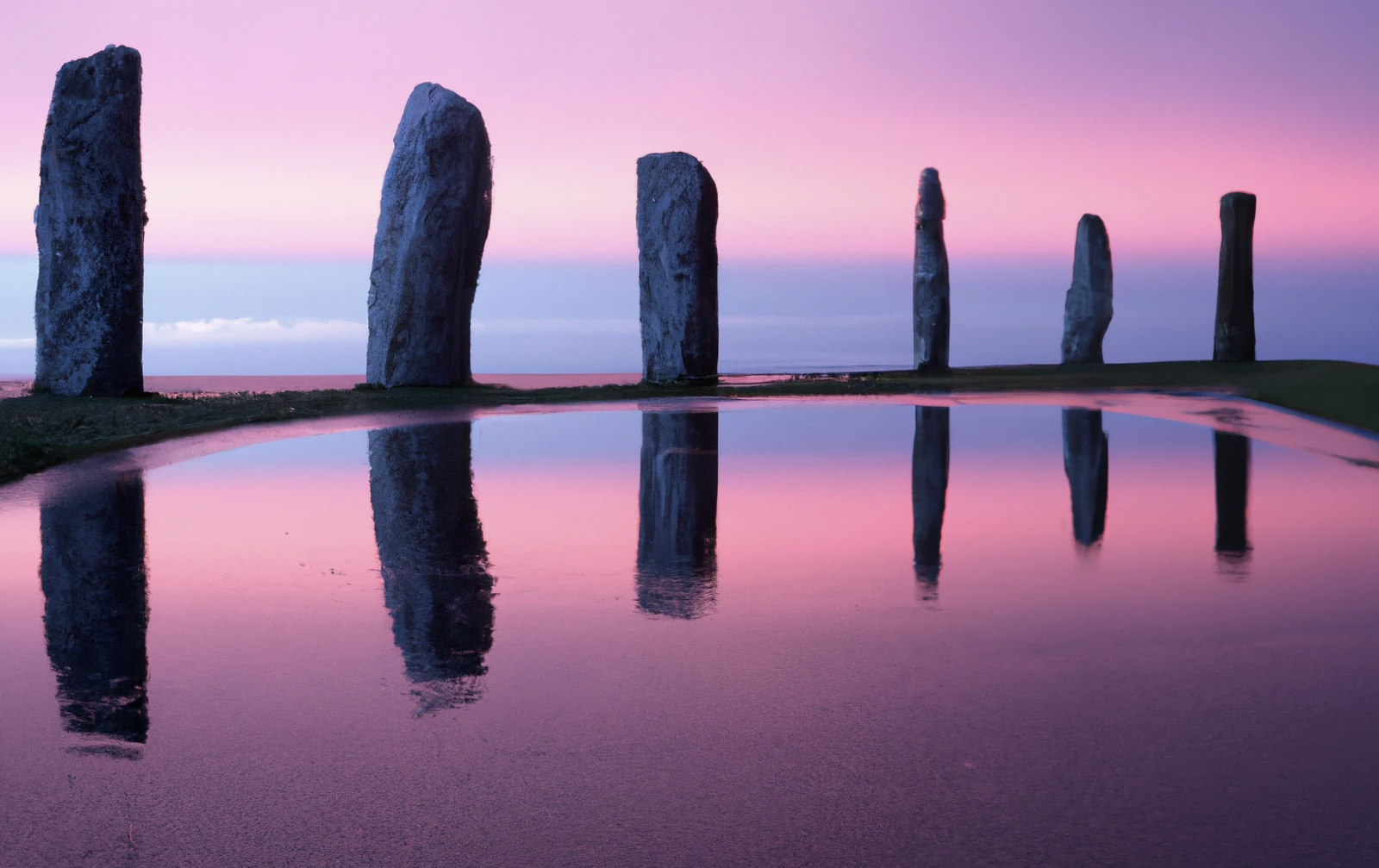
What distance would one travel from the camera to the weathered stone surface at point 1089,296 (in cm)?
2059

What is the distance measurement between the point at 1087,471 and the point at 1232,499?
122 cm

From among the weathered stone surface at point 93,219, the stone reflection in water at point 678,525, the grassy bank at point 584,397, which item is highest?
the weathered stone surface at point 93,219

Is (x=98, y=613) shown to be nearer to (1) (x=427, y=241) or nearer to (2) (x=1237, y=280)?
(1) (x=427, y=241)

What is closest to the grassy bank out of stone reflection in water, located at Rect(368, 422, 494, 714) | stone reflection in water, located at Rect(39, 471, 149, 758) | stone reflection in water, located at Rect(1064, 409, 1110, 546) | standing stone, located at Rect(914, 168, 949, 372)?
standing stone, located at Rect(914, 168, 949, 372)

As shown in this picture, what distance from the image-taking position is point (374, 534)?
517 cm

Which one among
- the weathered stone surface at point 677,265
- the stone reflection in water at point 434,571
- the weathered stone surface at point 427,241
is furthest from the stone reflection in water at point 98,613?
the weathered stone surface at point 677,265

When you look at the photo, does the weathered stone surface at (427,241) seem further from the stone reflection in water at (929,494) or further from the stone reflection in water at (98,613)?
the stone reflection in water at (98,613)

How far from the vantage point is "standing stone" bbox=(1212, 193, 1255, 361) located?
1953cm

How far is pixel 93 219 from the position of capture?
41.6 feet

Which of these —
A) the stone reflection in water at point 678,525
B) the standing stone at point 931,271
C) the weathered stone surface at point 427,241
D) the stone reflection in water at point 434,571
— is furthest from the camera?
the standing stone at point 931,271

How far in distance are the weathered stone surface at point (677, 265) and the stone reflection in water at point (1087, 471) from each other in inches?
249

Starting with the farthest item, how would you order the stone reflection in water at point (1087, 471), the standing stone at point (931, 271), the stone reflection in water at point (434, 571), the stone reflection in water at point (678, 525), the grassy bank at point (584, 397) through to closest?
1. the standing stone at point (931, 271)
2. the grassy bank at point (584, 397)
3. the stone reflection in water at point (1087, 471)
4. the stone reflection in water at point (678, 525)
5. the stone reflection in water at point (434, 571)

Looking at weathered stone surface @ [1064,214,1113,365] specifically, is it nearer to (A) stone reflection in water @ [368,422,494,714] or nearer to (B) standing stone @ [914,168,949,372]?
(B) standing stone @ [914,168,949,372]

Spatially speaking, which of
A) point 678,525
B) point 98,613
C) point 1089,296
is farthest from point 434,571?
point 1089,296
